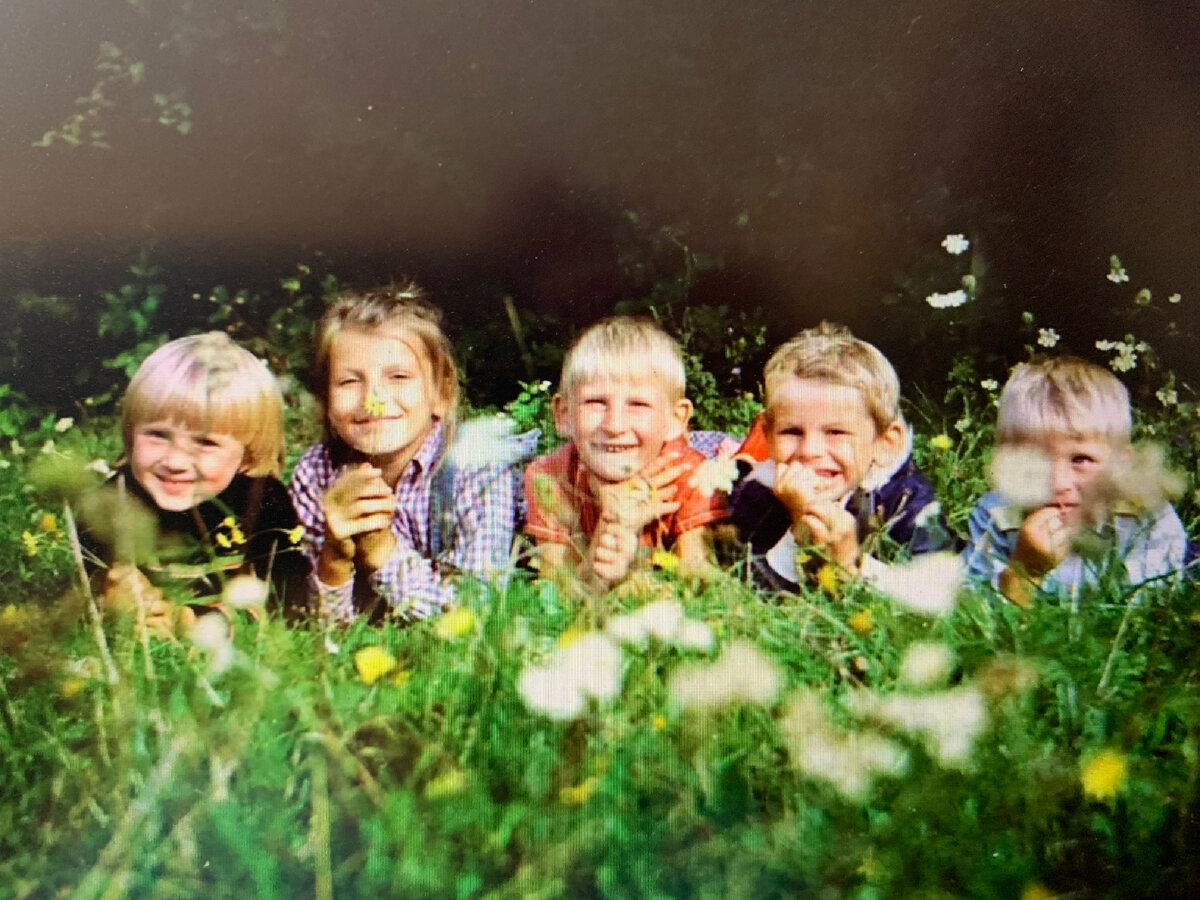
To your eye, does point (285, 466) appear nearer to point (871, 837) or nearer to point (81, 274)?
point (81, 274)

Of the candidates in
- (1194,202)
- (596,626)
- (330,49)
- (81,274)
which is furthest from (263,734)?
(1194,202)

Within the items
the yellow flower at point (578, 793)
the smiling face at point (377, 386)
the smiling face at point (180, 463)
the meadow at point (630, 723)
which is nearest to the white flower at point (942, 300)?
the meadow at point (630, 723)

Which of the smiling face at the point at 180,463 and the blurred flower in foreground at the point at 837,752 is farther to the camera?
the smiling face at the point at 180,463

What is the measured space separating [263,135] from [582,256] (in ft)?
1.77

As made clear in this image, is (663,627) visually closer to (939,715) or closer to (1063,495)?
(939,715)

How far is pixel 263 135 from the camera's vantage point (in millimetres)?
1781

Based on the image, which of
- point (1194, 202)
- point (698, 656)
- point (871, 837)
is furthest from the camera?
point (1194, 202)

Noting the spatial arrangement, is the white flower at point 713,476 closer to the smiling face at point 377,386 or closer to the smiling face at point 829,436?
the smiling face at point 829,436

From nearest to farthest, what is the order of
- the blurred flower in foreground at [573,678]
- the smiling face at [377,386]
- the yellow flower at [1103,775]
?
Result: the yellow flower at [1103,775] < the blurred flower in foreground at [573,678] < the smiling face at [377,386]

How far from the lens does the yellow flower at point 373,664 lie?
1.72 meters

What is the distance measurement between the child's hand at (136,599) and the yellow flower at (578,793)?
0.69 meters

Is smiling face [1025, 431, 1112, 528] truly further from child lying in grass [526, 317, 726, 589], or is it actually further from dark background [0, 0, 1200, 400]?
child lying in grass [526, 317, 726, 589]

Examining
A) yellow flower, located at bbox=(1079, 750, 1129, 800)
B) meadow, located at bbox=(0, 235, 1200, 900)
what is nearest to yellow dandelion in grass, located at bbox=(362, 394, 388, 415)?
meadow, located at bbox=(0, 235, 1200, 900)

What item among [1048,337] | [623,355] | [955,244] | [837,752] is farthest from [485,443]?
[1048,337]
